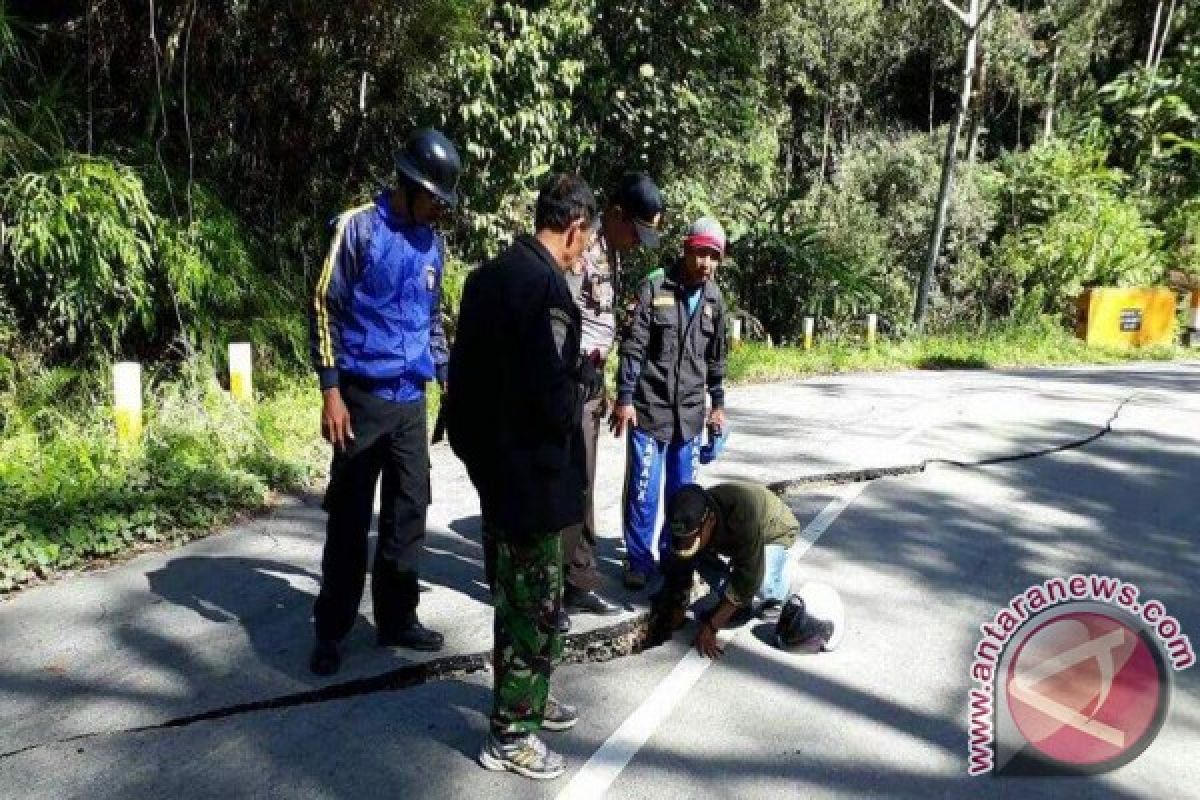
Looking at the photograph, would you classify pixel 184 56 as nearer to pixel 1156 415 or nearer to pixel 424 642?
pixel 424 642

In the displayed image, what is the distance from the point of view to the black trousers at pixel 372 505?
3582mm

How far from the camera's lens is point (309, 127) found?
10.2 m

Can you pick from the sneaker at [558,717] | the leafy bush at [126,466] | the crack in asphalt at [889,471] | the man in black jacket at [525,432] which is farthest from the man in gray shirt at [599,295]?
the leafy bush at [126,466]

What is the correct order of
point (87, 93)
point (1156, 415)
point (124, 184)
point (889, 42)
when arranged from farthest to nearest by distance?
point (889, 42), point (1156, 415), point (87, 93), point (124, 184)

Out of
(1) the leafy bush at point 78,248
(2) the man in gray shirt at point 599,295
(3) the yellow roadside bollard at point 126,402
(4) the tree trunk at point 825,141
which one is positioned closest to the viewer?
(2) the man in gray shirt at point 599,295

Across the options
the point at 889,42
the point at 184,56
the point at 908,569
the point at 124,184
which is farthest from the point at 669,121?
the point at 889,42

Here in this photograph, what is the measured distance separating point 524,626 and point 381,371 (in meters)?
1.21

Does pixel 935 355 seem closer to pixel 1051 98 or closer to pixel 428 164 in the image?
pixel 1051 98

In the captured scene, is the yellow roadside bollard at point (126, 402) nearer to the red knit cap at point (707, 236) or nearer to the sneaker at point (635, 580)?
the sneaker at point (635, 580)

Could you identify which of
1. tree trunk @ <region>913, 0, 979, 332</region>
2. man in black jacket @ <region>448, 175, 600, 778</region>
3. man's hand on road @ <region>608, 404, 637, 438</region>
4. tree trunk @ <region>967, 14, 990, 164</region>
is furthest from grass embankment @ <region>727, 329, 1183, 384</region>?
man in black jacket @ <region>448, 175, 600, 778</region>

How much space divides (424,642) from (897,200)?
20.8 meters

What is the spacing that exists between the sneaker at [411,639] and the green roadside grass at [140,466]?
80.8 inches

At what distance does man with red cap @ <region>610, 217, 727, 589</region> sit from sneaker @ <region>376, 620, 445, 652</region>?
3.79ft

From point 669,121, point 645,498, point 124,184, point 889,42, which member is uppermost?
point 889,42
